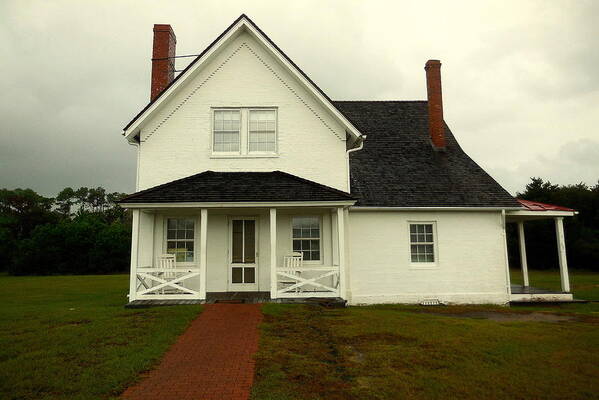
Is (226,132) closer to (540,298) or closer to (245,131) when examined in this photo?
(245,131)

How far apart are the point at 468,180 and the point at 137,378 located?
1383cm

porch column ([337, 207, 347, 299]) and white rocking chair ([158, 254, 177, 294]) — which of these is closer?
porch column ([337, 207, 347, 299])

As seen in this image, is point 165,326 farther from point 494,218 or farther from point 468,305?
point 494,218

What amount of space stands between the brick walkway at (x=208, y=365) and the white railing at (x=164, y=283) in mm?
2533

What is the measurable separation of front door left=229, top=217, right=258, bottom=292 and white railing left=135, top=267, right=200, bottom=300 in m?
1.64

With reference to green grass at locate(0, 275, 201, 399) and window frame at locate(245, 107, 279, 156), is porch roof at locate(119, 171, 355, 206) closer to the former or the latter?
window frame at locate(245, 107, 279, 156)

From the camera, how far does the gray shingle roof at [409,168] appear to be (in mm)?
15398

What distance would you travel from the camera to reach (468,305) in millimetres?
14820

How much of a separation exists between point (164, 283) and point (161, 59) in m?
8.67

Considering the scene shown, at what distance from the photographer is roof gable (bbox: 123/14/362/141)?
1435cm

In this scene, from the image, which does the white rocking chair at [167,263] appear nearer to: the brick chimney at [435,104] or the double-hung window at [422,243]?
the double-hung window at [422,243]

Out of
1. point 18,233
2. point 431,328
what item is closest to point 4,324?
point 431,328

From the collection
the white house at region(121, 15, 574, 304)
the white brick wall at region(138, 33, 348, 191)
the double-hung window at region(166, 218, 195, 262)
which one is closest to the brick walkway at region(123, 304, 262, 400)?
the white house at region(121, 15, 574, 304)

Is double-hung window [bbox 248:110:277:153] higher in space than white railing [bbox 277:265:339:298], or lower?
higher
